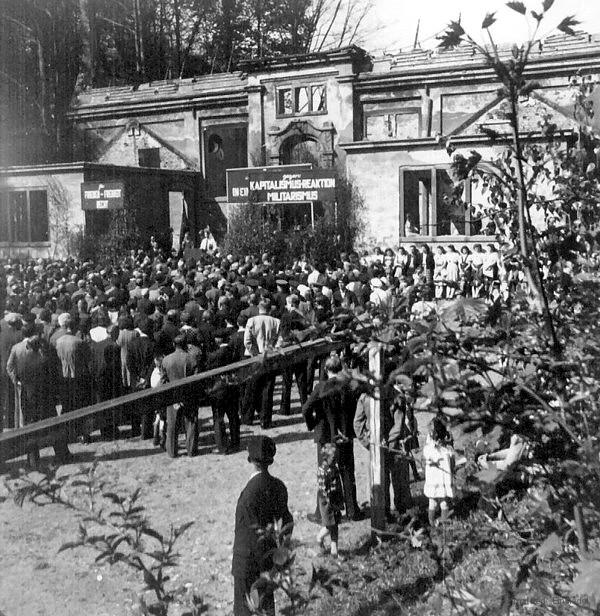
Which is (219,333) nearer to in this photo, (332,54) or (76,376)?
(76,376)

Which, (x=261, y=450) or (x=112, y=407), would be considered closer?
(x=112, y=407)

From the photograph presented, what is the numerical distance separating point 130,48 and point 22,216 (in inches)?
609

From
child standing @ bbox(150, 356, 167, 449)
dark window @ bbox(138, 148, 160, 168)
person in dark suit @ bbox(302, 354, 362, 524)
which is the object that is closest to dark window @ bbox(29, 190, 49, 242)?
dark window @ bbox(138, 148, 160, 168)

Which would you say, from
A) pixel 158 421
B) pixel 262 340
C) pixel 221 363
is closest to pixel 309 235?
pixel 262 340

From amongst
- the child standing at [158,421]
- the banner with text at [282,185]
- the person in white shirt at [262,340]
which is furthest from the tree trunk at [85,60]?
the child standing at [158,421]

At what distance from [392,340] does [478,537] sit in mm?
899

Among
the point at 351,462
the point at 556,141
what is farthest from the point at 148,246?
the point at 556,141

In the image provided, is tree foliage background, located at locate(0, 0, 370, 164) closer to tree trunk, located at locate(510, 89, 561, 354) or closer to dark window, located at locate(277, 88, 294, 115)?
dark window, located at locate(277, 88, 294, 115)

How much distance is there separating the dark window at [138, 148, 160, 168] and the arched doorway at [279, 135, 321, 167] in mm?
6927

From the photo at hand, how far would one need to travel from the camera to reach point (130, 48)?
1626 inches

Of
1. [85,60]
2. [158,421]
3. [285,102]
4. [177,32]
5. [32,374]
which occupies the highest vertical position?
[177,32]

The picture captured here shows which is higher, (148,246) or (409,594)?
(148,246)

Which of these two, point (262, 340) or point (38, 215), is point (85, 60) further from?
point (262, 340)

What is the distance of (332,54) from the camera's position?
30.5 meters
